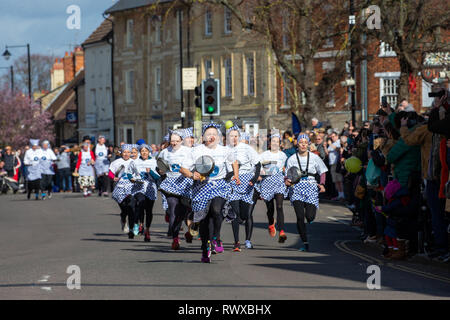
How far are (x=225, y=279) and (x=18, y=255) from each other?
4.77 metres

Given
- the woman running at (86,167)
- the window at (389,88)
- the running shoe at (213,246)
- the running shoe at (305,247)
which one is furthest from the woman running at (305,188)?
the window at (389,88)

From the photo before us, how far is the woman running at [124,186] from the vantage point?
17.5 meters

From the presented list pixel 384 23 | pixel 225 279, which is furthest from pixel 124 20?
pixel 225 279

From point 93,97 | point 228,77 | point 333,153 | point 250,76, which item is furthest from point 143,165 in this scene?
point 93,97

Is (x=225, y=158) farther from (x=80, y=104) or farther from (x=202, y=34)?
(x=80, y=104)

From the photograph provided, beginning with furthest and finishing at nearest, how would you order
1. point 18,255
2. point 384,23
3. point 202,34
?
1. point 202,34
2. point 384,23
3. point 18,255

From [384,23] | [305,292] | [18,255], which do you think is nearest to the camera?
[305,292]

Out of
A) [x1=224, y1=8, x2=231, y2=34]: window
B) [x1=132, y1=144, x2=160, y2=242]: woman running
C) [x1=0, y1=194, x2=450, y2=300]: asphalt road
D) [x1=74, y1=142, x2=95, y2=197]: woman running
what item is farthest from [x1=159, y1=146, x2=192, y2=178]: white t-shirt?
[x1=224, y1=8, x2=231, y2=34]: window

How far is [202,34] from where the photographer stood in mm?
58438

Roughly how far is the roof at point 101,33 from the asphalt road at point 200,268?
5284 cm

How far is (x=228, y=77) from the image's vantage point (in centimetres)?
5747

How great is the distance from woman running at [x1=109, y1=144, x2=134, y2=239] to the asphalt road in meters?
0.50

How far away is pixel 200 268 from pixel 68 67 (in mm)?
82766

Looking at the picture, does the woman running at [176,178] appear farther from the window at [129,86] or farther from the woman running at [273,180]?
the window at [129,86]
